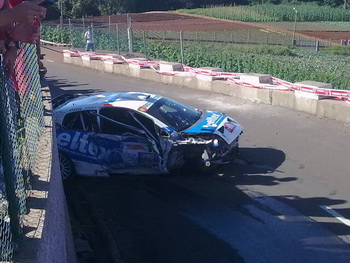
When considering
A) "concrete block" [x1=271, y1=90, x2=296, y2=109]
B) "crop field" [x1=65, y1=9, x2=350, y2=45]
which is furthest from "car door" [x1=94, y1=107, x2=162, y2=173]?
"crop field" [x1=65, y1=9, x2=350, y2=45]

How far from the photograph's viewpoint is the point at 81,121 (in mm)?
11523

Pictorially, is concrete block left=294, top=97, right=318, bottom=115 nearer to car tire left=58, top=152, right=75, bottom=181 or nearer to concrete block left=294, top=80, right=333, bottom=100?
concrete block left=294, top=80, right=333, bottom=100

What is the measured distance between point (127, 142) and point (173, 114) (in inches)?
45.4

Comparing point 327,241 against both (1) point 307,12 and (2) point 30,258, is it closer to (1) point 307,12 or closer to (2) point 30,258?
(2) point 30,258

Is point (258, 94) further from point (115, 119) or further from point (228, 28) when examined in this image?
point (228, 28)

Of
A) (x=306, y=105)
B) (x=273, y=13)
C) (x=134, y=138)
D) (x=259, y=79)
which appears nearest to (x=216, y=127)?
(x=134, y=138)

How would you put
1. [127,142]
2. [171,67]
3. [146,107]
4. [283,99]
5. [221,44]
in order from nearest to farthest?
1. [127,142]
2. [146,107]
3. [283,99]
4. [171,67]
5. [221,44]

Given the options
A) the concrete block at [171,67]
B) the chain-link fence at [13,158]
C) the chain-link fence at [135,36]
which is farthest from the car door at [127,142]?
the chain-link fence at [135,36]

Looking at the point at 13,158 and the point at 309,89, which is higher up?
the point at 13,158

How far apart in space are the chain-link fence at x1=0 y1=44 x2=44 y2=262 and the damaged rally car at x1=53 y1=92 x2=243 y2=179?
16.2 feet

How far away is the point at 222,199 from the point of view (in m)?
10.1

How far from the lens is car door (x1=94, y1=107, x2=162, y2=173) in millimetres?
11070

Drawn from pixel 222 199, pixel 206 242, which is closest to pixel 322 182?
pixel 222 199

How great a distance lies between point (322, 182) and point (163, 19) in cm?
5684
